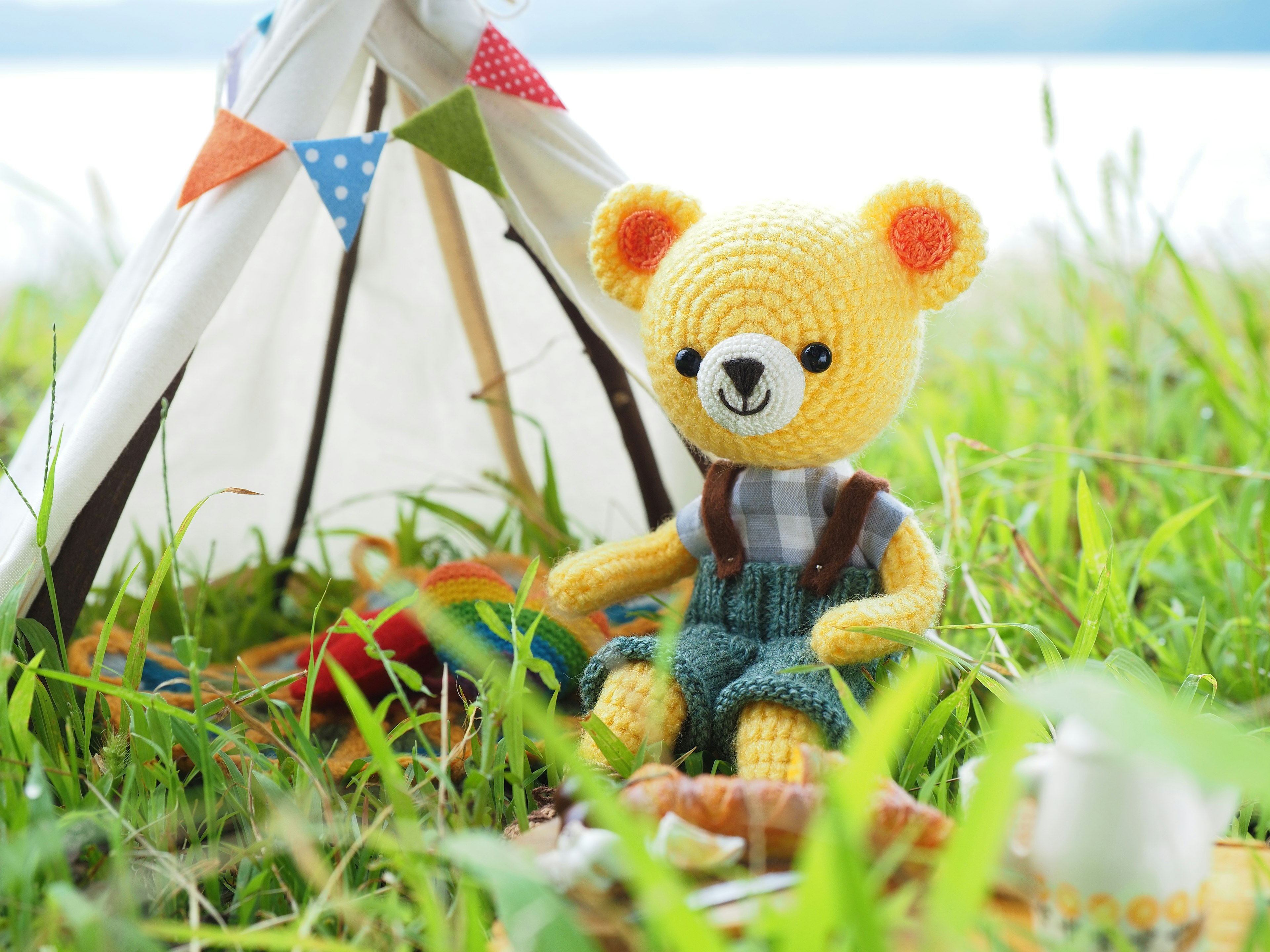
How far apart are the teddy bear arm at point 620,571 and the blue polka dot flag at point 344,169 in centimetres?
56

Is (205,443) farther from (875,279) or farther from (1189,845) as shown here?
(1189,845)

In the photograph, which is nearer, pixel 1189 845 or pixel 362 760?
pixel 1189 845

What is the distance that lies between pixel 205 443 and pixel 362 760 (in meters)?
1.08

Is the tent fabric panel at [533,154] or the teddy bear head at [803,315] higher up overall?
the tent fabric panel at [533,154]

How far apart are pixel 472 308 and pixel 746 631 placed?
1.01m

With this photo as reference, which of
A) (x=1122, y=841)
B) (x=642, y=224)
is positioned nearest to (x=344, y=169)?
(x=642, y=224)

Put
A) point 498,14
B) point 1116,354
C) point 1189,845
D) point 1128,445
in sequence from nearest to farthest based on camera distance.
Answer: point 1189,845
point 498,14
point 1128,445
point 1116,354

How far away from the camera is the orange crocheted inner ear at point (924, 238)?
1116mm

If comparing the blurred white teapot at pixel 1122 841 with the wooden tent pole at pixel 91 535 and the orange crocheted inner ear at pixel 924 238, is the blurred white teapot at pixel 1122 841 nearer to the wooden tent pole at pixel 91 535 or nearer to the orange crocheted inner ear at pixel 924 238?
the orange crocheted inner ear at pixel 924 238

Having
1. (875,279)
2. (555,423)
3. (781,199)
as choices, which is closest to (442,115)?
(781,199)

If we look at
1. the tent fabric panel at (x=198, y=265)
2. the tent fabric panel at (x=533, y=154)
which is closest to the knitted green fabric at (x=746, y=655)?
the tent fabric panel at (x=533, y=154)

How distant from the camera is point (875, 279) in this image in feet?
3.68

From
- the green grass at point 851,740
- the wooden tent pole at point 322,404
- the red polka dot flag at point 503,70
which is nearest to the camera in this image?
the green grass at point 851,740

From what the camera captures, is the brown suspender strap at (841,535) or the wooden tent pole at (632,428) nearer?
the brown suspender strap at (841,535)
